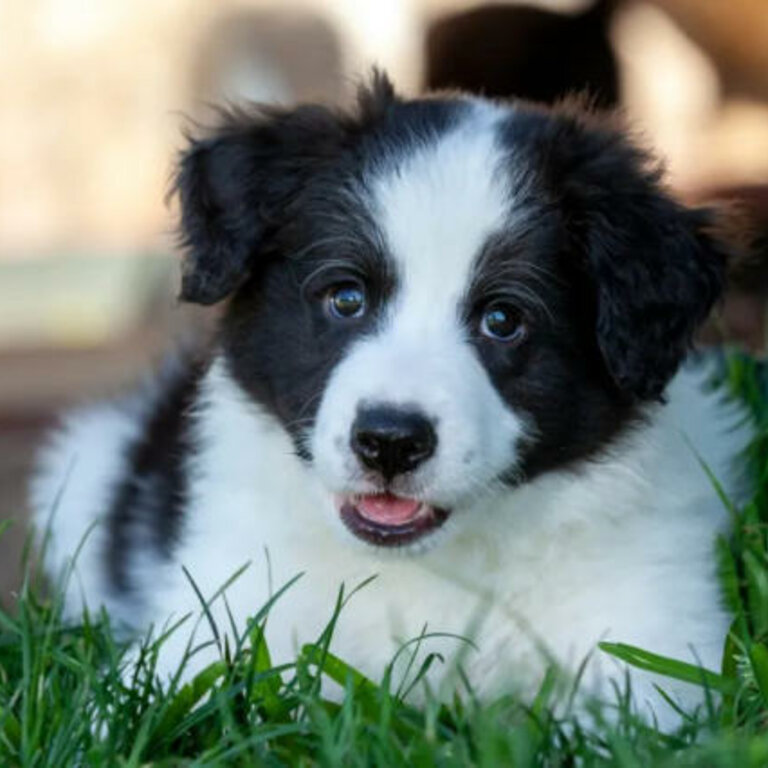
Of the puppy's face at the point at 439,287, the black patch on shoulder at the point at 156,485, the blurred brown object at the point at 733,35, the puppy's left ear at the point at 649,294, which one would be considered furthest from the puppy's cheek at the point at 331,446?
the blurred brown object at the point at 733,35

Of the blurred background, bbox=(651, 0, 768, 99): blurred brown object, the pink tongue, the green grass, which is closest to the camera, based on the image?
the green grass

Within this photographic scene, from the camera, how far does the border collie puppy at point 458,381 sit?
3.42 metres

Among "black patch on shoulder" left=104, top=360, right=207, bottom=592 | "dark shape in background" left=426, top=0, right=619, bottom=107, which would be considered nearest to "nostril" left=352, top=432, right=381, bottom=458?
"black patch on shoulder" left=104, top=360, right=207, bottom=592

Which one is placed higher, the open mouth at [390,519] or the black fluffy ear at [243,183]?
the black fluffy ear at [243,183]

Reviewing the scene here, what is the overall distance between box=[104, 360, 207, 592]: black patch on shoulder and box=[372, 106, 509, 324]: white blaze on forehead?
2.52 ft

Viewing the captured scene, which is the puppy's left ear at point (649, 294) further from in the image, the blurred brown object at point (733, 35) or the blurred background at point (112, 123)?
the blurred background at point (112, 123)

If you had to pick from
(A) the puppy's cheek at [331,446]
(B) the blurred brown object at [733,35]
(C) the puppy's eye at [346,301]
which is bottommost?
(A) the puppy's cheek at [331,446]

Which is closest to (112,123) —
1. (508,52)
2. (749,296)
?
(508,52)

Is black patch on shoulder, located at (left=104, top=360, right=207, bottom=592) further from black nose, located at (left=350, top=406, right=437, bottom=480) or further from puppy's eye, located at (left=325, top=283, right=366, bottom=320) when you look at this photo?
black nose, located at (left=350, top=406, right=437, bottom=480)

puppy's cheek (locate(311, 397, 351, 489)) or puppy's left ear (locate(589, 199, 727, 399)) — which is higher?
puppy's left ear (locate(589, 199, 727, 399))

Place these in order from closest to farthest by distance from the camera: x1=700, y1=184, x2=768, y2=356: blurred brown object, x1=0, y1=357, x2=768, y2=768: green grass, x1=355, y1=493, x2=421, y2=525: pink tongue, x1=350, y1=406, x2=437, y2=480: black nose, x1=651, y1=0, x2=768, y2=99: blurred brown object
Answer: x1=0, y1=357, x2=768, y2=768: green grass
x1=350, y1=406, x2=437, y2=480: black nose
x1=355, y1=493, x2=421, y2=525: pink tongue
x1=700, y1=184, x2=768, y2=356: blurred brown object
x1=651, y1=0, x2=768, y2=99: blurred brown object

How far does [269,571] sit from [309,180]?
2.49 feet

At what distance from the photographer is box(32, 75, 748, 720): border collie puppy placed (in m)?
3.42

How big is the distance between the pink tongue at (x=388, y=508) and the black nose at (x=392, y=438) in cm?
17
